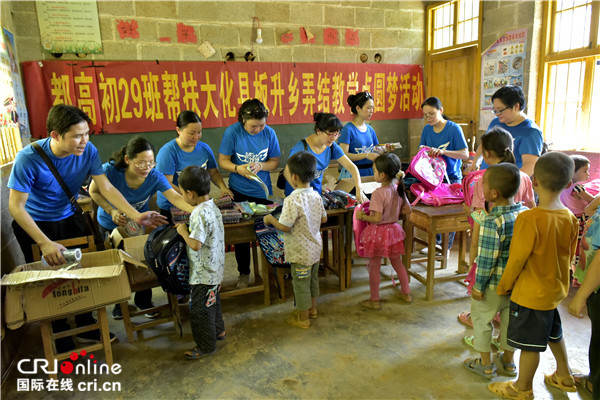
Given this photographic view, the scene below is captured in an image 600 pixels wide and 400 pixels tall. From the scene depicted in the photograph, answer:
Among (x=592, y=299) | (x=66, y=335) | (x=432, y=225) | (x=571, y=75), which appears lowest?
(x=66, y=335)

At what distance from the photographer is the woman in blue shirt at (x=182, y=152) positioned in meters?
2.86

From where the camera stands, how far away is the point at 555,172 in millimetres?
1709

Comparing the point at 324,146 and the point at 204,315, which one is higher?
the point at 324,146

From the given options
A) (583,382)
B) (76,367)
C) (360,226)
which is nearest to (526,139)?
(360,226)

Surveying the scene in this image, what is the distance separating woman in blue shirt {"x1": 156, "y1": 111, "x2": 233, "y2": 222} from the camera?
113 inches

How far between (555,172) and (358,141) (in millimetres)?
2094

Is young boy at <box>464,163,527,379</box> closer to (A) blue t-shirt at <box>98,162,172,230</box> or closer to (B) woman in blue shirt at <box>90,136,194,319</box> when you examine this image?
(B) woman in blue shirt at <box>90,136,194,319</box>

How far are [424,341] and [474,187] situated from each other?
107 cm

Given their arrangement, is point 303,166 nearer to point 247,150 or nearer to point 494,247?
point 247,150

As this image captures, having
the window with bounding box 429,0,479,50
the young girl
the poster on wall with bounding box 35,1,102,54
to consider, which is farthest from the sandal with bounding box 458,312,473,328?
the poster on wall with bounding box 35,1,102,54

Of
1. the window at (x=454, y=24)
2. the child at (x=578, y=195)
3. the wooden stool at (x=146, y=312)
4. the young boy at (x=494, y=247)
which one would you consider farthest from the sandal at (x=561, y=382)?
the window at (x=454, y=24)

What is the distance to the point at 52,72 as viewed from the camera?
12.5 ft

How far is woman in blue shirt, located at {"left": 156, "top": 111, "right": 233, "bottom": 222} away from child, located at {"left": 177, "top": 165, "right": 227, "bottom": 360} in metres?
0.72

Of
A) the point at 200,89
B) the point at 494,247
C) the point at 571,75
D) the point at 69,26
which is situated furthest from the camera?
the point at 200,89
